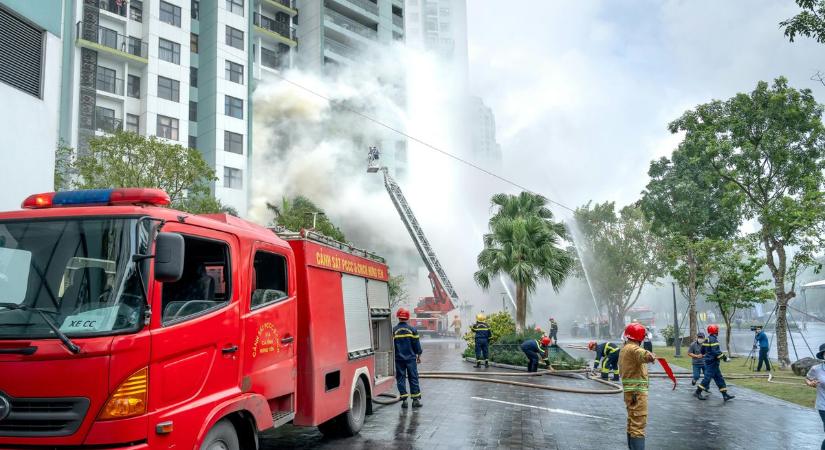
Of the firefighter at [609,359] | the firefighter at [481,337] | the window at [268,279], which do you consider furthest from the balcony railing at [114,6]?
the window at [268,279]

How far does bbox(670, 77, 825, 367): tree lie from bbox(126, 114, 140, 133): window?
29194mm

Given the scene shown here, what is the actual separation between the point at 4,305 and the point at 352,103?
52.0 meters

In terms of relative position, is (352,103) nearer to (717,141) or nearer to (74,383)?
(717,141)

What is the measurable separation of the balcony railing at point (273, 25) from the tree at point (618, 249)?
25.9 m

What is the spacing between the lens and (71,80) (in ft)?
104

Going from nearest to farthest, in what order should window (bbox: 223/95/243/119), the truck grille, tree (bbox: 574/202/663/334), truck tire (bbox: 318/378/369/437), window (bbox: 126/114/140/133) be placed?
the truck grille
truck tire (bbox: 318/378/369/437)
window (bbox: 126/114/140/133)
window (bbox: 223/95/243/119)
tree (bbox: 574/202/663/334)

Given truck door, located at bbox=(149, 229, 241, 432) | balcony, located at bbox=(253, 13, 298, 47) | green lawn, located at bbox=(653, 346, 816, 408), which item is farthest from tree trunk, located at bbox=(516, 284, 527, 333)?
balcony, located at bbox=(253, 13, 298, 47)

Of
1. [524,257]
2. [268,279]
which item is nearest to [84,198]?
[268,279]

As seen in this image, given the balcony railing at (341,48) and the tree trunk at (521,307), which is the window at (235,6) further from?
the tree trunk at (521,307)

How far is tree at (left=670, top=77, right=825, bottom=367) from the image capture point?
63.5ft

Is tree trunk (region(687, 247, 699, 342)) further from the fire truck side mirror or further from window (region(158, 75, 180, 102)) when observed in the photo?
window (region(158, 75, 180, 102))

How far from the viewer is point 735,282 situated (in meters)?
24.3

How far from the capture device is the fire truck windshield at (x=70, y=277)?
4.11 metres

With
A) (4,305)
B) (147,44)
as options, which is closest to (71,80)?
(147,44)
